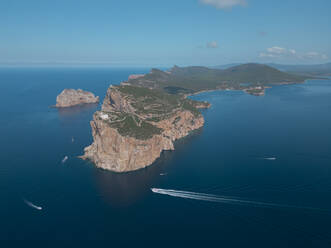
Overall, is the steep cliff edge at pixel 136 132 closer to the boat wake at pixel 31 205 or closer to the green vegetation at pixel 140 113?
the green vegetation at pixel 140 113

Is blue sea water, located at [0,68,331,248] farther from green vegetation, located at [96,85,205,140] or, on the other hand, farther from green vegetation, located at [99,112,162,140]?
green vegetation, located at [96,85,205,140]

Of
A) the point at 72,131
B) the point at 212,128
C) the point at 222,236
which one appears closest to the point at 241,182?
the point at 222,236

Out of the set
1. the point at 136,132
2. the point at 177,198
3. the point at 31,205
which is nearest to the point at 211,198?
the point at 177,198

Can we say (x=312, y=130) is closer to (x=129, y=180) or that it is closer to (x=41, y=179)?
(x=129, y=180)

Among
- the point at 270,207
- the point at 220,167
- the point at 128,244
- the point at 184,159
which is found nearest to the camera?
the point at 128,244

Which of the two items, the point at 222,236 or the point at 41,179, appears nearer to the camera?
the point at 222,236

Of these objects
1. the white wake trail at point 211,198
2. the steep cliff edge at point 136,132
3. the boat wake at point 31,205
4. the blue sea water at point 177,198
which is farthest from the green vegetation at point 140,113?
the boat wake at point 31,205

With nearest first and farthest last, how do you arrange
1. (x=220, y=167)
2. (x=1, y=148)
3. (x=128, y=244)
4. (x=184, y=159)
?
(x=128, y=244) → (x=220, y=167) → (x=184, y=159) → (x=1, y=148)

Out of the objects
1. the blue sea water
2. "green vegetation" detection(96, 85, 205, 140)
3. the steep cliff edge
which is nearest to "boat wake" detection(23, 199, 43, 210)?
the blue sea water
